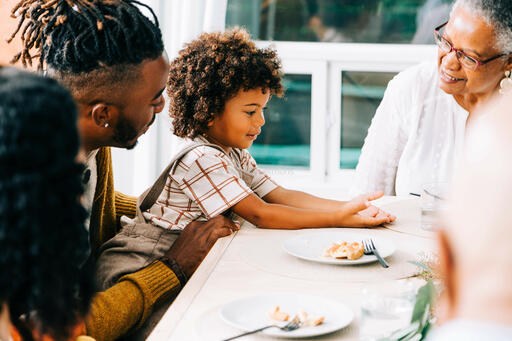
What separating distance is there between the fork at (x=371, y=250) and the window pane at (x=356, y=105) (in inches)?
69.6

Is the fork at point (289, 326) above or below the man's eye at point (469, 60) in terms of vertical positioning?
below

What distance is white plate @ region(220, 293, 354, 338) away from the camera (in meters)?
0.80

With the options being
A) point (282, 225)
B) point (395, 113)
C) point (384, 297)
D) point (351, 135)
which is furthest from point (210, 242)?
point (351, 135)

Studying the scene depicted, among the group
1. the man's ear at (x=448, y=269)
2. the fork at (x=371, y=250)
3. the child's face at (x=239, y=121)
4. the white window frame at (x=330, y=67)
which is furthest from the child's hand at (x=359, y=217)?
the white window frame at (x=330, y=67)

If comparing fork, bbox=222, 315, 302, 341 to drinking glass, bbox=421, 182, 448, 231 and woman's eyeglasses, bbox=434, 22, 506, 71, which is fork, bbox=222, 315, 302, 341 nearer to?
drinking glass, bbox=421, 182, 448, 231

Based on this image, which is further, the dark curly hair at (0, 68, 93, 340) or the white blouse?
the white blouse

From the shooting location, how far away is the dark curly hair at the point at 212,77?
168cm

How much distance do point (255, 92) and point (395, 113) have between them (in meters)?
0.69

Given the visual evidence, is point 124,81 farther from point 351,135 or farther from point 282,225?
point 351,135

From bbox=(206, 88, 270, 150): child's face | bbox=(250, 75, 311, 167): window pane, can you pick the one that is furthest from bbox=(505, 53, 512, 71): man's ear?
bbox=(250, 75, 311, 167): window pane

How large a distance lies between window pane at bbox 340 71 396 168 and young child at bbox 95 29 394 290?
A: 1.12 metres

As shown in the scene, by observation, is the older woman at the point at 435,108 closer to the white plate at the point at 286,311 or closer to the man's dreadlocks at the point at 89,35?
the man's dreadlocks at the point at 89,35

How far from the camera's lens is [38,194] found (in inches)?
18.2

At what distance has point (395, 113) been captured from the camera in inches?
84.9
